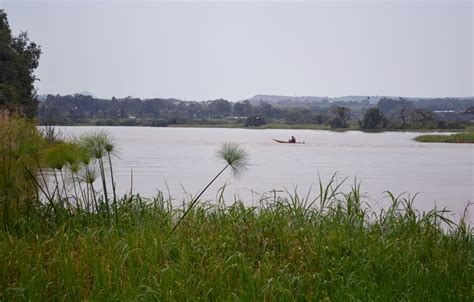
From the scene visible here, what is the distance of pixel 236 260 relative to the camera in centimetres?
500

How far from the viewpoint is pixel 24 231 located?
5.87m

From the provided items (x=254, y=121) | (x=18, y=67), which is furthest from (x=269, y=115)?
(x=18, y=67)

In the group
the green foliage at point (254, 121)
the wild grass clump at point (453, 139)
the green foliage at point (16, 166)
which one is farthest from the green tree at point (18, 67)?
the green foliage at point (254, 121)

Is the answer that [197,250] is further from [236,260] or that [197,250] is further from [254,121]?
[254,121]

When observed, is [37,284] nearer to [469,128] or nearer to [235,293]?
[235,293]

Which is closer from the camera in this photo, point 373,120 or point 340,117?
point 373,120

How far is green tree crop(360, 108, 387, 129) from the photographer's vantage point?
53219mm

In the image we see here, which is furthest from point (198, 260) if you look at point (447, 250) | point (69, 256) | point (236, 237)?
point (447, 250)

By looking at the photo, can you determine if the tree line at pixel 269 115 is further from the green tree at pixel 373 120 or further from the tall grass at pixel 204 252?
the tall grass at pixel 204 252

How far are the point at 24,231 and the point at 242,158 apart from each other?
2.08 m

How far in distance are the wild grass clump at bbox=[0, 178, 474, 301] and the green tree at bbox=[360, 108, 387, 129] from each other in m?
46.9

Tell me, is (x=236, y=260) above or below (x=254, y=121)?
above

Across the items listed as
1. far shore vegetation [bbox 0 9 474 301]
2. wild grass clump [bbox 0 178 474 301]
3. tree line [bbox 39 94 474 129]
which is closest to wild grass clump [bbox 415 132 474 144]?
tree line [bbox 39 94 474 129]

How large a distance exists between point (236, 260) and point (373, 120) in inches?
2010
